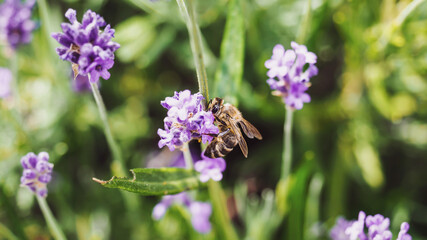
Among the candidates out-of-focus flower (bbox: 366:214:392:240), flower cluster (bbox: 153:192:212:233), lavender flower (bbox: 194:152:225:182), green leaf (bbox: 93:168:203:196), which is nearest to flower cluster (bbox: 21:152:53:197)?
green leaf (bbox: 93:168:203:196)

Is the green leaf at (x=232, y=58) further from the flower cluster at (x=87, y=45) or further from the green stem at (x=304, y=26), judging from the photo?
the flower cluster at (x=87, y=45)

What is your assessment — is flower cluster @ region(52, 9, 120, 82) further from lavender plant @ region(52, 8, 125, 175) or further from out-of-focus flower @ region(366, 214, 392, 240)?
out-of-focus flower @ region(366, 214, 392, 240)

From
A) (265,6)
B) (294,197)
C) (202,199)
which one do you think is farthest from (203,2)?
(294,197)

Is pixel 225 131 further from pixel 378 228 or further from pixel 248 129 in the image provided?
pixel 378 228

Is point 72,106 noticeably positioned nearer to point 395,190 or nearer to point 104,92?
point 104,92

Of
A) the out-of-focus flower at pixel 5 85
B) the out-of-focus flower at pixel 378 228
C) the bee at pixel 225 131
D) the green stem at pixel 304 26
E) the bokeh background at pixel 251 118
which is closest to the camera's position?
the out-of-focus flower at pixel 378 228

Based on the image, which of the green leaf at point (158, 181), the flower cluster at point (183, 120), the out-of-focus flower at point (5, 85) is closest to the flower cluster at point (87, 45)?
the flower cluster at point (183, 120)
